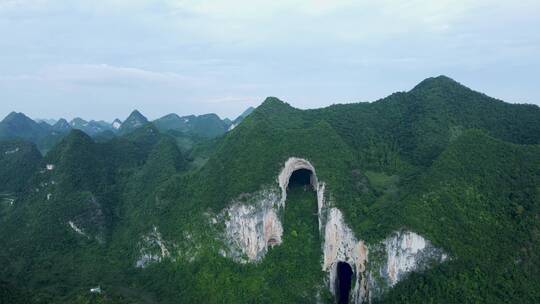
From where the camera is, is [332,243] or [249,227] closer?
[332,243]

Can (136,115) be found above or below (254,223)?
above

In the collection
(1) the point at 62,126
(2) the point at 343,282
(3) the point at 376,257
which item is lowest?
(2) the point at 343,282

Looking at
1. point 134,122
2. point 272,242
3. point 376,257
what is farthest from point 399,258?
point 134,122

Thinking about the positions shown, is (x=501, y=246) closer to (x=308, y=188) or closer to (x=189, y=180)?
(x=308, y=188)

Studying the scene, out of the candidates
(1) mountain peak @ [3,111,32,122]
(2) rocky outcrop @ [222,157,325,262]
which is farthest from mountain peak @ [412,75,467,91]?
(1) mountain peak @ [3,111,32,122]

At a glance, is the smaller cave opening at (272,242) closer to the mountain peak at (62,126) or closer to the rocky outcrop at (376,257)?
the rocky outcrop at (376,257)

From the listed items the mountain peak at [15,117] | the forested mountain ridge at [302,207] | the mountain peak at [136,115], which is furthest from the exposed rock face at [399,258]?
the mountain peak at [15,117]

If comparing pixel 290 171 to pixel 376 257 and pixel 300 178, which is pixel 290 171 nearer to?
pixel 300 178

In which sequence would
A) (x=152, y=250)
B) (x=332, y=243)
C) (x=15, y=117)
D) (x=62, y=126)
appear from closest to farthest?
1. (x=332, y=243)
2. (x=152, y=250)
3. (x=15, y=117)
4. (x=62, y=126)
